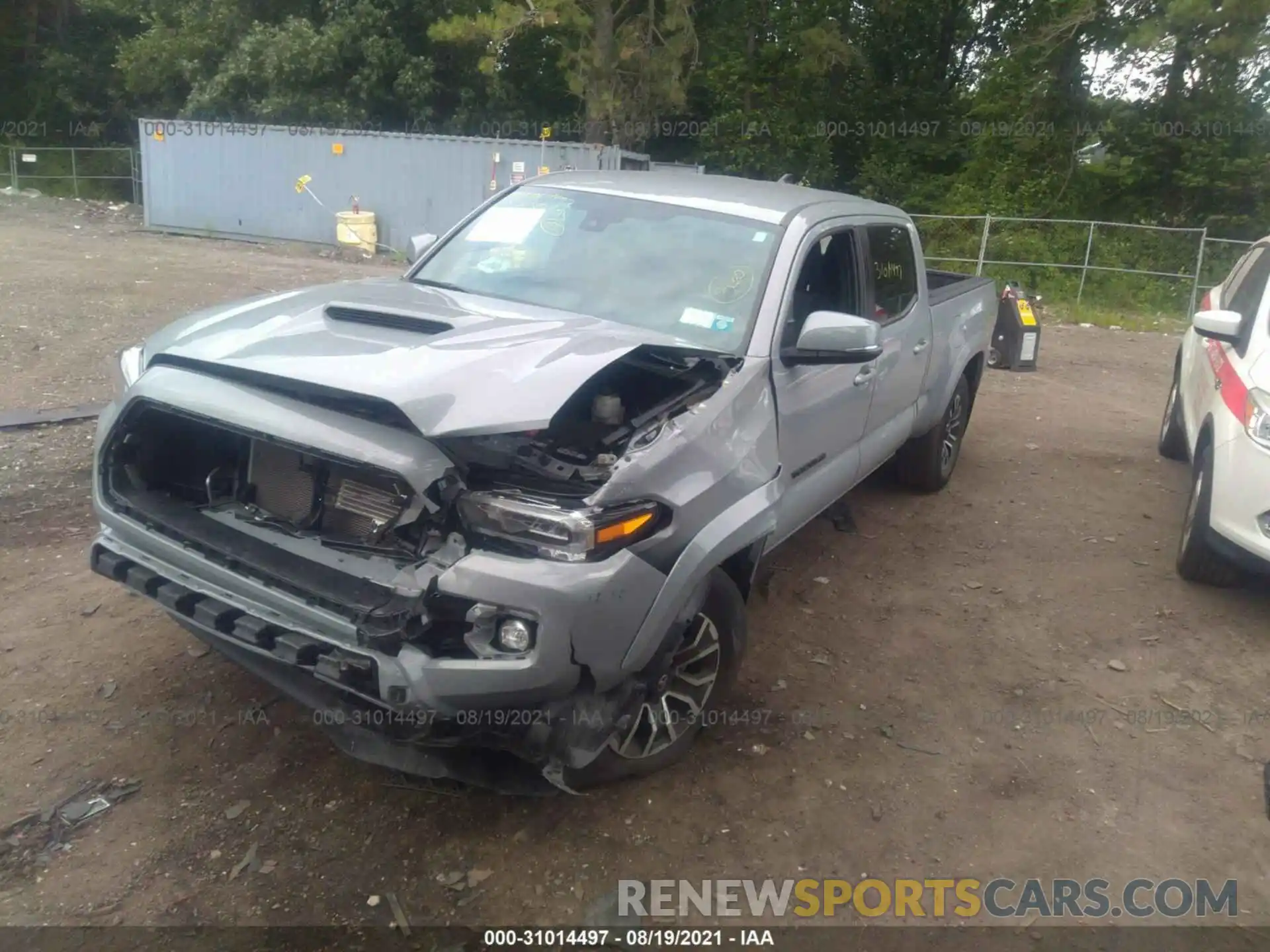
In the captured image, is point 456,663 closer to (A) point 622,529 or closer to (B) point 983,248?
(A) point 622,529

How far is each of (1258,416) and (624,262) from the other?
3046mm

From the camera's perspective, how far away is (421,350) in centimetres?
308

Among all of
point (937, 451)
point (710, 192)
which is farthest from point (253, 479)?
point (937, 451)

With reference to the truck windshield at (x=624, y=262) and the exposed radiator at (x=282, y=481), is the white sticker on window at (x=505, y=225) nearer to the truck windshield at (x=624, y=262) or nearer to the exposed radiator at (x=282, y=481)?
the truck windshield at (x=624, y=262)

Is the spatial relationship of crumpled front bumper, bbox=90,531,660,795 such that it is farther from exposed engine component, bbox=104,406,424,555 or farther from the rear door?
the rear door

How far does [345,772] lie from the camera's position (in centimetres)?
342

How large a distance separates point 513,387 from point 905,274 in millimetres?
3302

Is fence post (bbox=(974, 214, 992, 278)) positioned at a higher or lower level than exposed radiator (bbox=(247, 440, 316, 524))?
higher

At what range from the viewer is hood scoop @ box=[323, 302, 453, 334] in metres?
3.34

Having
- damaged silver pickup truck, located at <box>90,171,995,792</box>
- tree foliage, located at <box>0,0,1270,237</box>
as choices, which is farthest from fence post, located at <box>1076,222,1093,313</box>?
damaged silver pickup truck, located at <box>90,171,995,792</box>

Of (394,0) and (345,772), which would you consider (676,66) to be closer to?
(394,0)

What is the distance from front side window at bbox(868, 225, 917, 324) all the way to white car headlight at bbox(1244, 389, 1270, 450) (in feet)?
5.44

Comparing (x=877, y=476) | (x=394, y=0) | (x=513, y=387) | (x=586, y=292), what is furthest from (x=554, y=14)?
(x=513, y=387)

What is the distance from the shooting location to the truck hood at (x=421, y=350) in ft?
9.16
